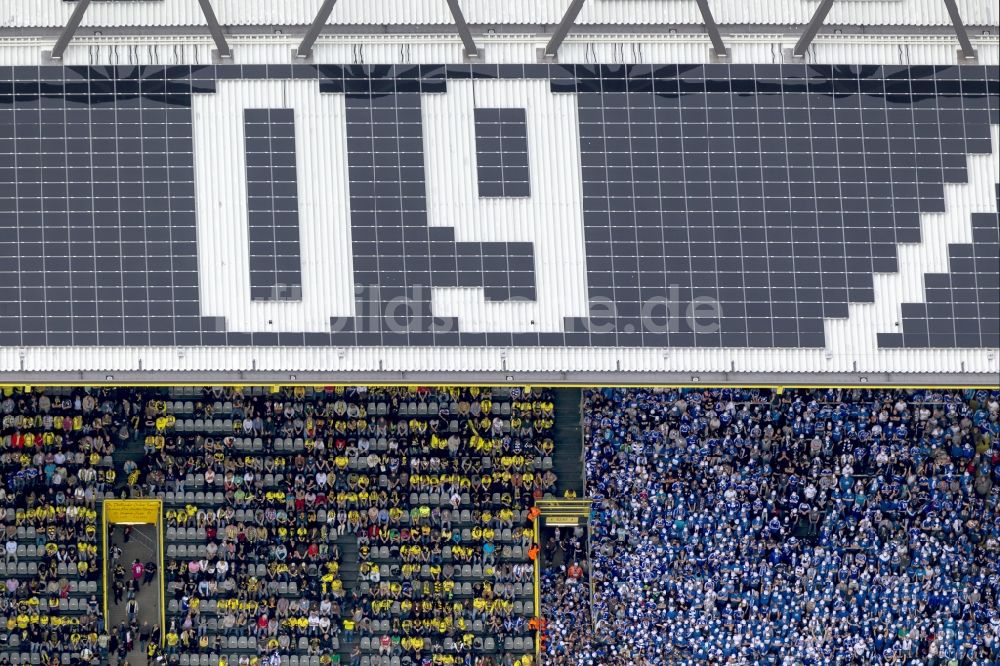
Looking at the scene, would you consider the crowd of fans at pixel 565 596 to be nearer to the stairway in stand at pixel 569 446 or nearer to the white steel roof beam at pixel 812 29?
the stairway in stand at pixel 569 446

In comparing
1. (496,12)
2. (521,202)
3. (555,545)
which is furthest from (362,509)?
(496,12)

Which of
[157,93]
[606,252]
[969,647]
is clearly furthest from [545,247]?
[969,647]

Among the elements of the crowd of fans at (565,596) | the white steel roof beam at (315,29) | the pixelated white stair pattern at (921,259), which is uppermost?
the white steel roof beam at (315,29)

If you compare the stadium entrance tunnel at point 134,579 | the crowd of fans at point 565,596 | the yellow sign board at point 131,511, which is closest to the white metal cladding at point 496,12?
the yellow sign board at point 131,511

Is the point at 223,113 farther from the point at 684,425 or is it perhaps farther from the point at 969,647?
the point at 969,647

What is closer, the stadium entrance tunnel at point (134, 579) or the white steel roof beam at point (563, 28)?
the white steel roof beam at point (563, 28)

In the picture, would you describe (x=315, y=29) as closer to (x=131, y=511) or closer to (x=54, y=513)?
(x=131, y=511)

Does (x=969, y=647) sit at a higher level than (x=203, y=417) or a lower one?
lower

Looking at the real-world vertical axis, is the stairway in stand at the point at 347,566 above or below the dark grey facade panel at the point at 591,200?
below
